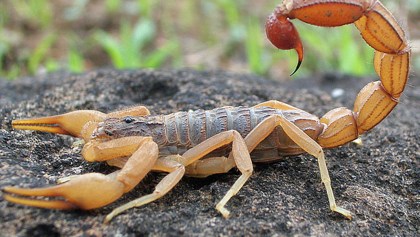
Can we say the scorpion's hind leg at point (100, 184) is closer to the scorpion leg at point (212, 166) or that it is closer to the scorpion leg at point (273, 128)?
the scorpion leg at point (212, 166)

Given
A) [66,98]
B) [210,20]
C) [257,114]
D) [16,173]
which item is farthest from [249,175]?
[210,20]

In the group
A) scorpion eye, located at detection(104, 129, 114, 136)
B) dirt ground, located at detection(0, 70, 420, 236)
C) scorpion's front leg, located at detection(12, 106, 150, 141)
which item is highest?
scorpion's front leg, located at detection(12, 106, 150, 141)

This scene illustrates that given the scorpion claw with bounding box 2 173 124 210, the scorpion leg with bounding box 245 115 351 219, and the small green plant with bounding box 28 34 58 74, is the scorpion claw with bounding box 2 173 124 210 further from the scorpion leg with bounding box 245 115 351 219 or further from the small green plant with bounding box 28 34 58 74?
the small green plant with bounding box 28 34 58 74

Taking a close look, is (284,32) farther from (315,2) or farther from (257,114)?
(257,114)

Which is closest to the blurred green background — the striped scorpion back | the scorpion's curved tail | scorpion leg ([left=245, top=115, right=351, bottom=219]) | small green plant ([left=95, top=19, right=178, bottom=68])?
small green plant ([left=95, top=19, right=178, bottom=68])

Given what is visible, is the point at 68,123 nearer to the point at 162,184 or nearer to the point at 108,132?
the point at 108,132

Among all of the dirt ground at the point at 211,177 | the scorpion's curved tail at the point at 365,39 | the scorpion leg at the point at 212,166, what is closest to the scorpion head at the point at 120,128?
the dirt ground at the point at 211,177
